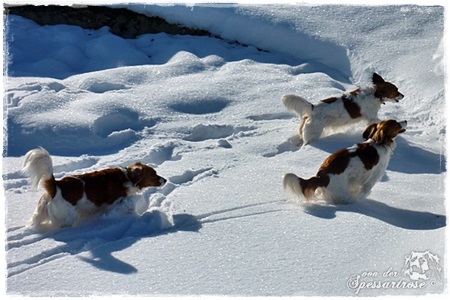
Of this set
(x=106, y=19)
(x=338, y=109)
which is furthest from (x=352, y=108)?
(x=106, y=19)

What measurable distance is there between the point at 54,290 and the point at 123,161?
2829 millimetres

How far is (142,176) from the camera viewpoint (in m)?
5.99

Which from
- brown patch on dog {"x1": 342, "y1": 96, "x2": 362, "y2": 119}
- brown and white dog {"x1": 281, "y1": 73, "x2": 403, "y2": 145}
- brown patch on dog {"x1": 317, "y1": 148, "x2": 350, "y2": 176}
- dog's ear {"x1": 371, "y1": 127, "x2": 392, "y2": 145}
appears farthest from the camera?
brown patch on dog {"x1": 342, "y1": 96, "x2": 362, "y2": 119}

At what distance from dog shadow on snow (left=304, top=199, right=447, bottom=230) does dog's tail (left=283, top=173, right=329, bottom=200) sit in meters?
0.12

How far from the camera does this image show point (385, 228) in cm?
528

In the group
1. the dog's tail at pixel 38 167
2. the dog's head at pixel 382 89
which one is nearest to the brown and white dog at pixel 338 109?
the dog's head at pixel 382 89

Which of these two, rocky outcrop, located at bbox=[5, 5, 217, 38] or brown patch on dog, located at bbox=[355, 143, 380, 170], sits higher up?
rocky outcrop, located at bbox=[5, 5, 217, 38]

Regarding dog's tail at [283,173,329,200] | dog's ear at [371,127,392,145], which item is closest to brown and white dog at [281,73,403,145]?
dog's ear at [371,127,392,145]

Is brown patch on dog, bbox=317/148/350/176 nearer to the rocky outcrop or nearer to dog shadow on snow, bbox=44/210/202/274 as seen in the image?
dog shadow on snow, bbox=44/210/202/274

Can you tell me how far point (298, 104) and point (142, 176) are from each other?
245 centimetres

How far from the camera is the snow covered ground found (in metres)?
4.64

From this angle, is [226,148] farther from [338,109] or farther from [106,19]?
[106,19]

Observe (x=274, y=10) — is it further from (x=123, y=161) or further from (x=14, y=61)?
(x=123, y=161)

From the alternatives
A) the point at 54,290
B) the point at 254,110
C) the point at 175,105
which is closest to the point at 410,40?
the point at 254,110
